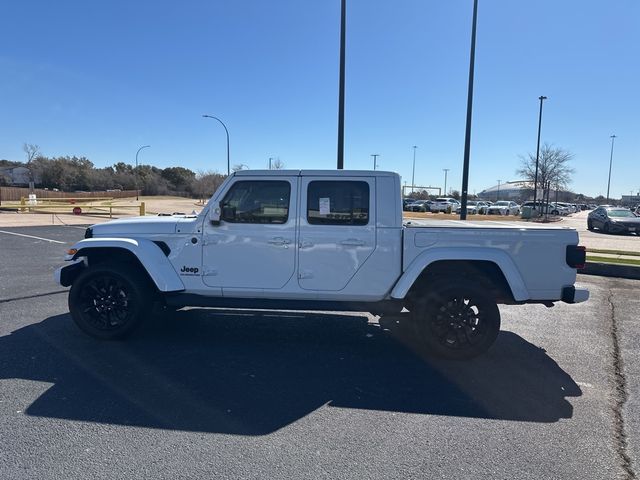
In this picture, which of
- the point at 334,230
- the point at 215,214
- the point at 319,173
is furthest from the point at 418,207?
the point at 215,214

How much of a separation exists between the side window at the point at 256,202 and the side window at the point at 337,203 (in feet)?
1.00

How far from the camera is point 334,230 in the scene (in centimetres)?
497

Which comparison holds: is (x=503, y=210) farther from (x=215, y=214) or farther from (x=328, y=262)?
(x=215, y=214)

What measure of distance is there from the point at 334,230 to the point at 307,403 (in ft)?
6.19

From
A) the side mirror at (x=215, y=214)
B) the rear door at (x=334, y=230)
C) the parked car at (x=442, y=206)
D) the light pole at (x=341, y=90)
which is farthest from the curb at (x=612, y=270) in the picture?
the parked car at (x=442, y=206)

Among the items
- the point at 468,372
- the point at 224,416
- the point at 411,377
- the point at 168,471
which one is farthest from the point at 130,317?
the point at 468,372

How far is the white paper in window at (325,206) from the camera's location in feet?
16.5

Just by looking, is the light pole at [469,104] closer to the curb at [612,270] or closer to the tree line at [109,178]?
the curb at [612,270]

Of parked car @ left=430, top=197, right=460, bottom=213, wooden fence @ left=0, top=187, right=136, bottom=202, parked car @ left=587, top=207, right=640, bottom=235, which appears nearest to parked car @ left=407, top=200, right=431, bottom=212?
parked car @ left=430, top=197, right=460, bottom=213

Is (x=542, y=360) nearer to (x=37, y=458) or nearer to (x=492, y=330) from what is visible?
(x=492, y=330)

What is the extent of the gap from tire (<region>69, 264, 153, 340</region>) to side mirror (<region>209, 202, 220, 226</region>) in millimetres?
1097

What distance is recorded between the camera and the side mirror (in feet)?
16.5

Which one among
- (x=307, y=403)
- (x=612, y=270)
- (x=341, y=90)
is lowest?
(x=307, y=403)

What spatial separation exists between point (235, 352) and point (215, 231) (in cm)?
136
